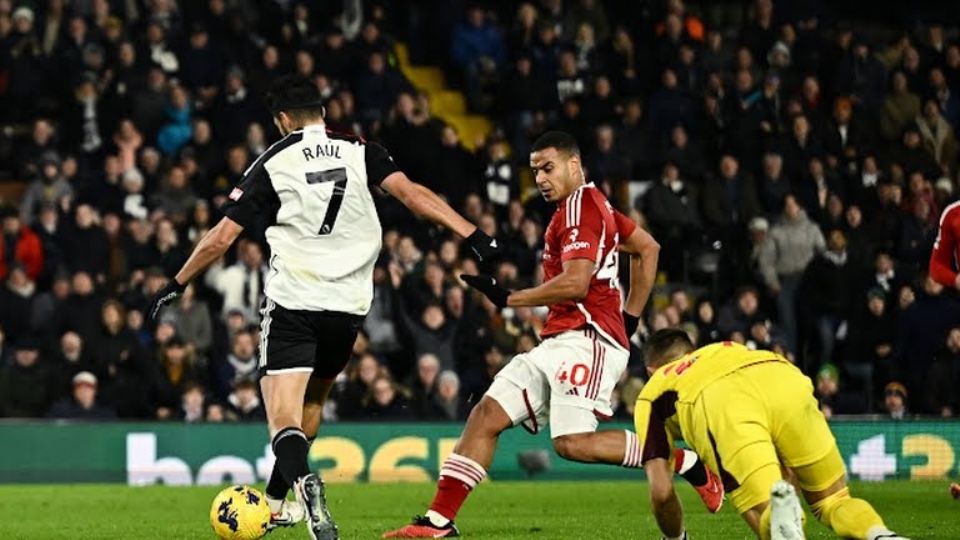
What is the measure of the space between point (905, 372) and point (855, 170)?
350 centimetres

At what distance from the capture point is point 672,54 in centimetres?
2498

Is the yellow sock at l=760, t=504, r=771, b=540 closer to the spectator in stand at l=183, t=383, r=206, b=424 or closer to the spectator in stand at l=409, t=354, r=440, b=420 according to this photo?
the spectator in stand at l=409, t=354, r=440, b=420

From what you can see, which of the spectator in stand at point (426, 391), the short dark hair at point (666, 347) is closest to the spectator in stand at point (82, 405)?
the spectator in stand at point (426, 391)

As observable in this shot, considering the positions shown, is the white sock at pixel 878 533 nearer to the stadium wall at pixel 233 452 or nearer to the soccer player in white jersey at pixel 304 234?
the soccer player in white jersey at pixel 304 234

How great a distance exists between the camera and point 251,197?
34.8 ft

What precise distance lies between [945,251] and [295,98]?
502 cm

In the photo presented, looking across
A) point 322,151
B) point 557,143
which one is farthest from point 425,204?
point 557,143

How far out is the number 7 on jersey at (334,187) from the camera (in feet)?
34.7

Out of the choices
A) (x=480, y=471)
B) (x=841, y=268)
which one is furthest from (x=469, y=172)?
(x=480, y=471)

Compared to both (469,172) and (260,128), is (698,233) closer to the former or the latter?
(469,172)

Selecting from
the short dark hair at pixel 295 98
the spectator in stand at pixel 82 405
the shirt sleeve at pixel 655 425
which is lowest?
the spectator in stand at pixel 82 405

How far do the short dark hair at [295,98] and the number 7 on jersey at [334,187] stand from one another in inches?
14.6

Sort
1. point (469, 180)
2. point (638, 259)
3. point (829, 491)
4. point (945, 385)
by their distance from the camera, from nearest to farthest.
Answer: point (829, 491) < point (638, 259) < point (945, 385) < point (469, 180)

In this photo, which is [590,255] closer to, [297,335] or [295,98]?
[297,335]
